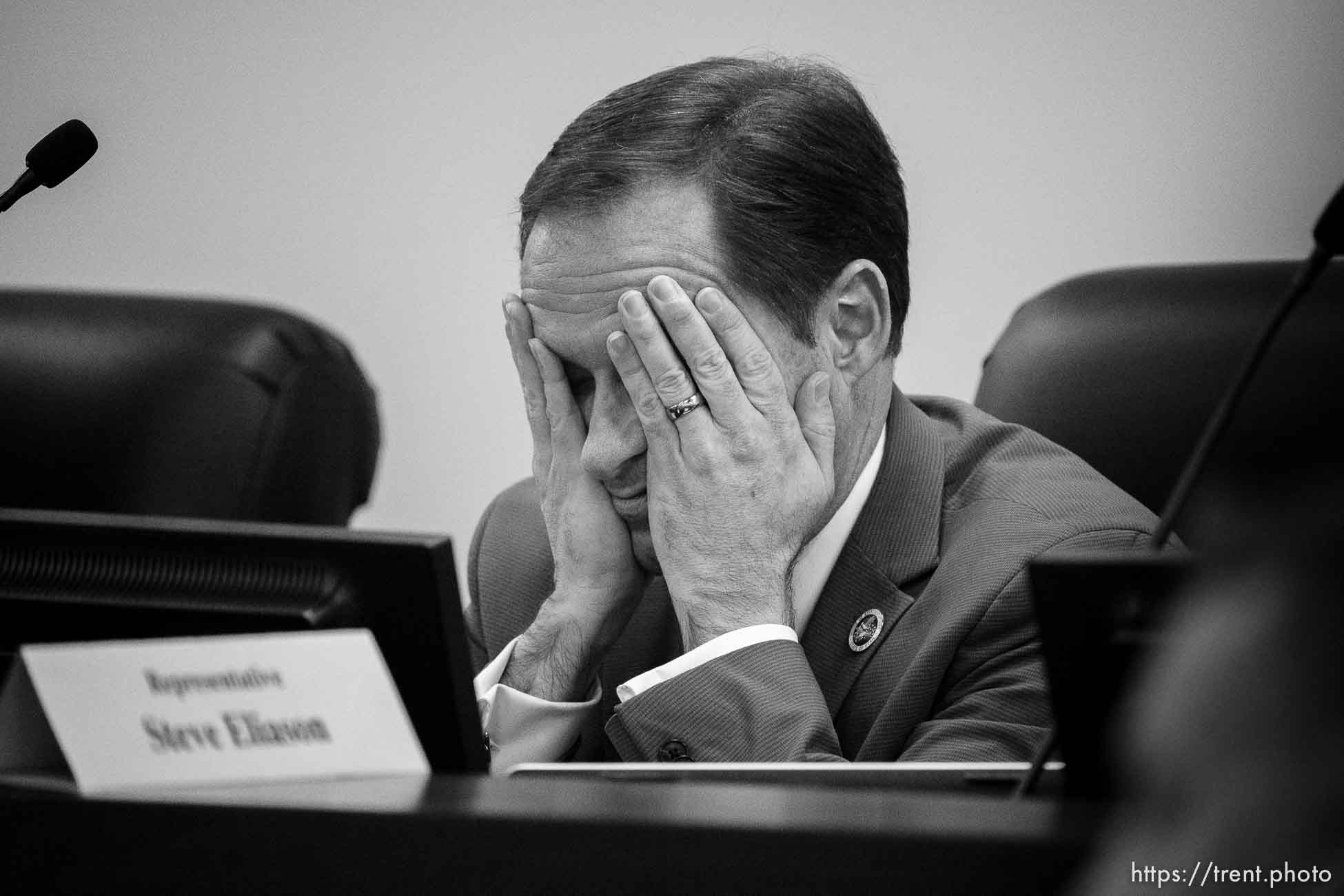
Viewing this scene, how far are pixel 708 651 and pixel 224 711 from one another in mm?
583

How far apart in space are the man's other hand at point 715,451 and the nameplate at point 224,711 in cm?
61

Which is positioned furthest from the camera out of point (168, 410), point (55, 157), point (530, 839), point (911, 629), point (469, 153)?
point (469, 153)

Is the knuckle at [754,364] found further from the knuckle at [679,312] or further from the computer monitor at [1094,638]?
the computer monitor at [1094,638]

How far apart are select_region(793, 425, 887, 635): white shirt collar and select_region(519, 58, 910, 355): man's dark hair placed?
0.46 ft

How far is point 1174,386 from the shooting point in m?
1.38

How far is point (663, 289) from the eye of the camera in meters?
1.28

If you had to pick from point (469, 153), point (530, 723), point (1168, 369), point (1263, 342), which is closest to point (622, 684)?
point (530, 723)

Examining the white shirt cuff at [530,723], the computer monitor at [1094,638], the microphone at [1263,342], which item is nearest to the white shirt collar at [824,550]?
the white shirt cuff at [530,723]

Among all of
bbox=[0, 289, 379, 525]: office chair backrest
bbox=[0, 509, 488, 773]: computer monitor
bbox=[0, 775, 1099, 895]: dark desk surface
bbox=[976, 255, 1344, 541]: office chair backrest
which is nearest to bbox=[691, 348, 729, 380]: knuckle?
bbox=[976, 255, 1344, 541]: office chair backrest

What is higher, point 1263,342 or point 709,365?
point 1263,342

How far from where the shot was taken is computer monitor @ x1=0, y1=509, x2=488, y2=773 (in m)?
0.67

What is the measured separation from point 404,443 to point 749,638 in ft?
4.47

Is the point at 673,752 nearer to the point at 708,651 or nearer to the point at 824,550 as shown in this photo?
the point at 708,651

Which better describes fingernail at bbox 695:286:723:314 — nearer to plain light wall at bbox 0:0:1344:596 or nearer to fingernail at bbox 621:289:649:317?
fingernail at bbox 621:289:649:317
